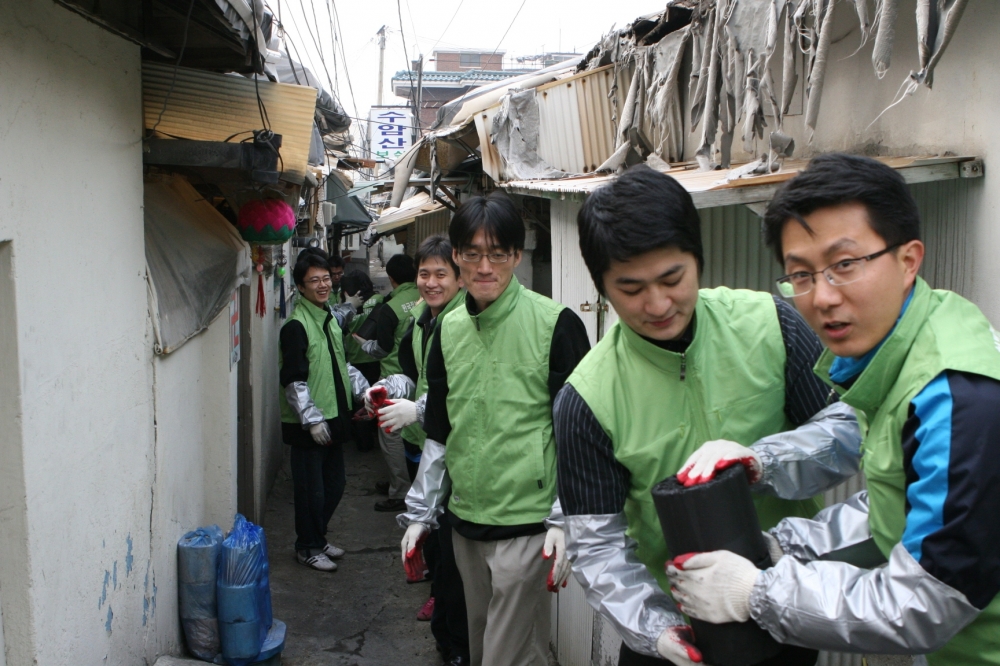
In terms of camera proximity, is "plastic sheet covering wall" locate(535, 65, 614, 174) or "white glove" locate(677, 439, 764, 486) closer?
"white glove" locate(677, 439, 764, 486)

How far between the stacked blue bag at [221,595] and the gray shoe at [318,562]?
1.90 metres

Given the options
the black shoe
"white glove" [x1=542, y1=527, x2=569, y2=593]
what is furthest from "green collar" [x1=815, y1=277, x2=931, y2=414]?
the black shoe

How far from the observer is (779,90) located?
4340 millimetres

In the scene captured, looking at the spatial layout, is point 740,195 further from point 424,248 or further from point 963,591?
point 424,248

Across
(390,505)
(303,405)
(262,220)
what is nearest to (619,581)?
(262,220)

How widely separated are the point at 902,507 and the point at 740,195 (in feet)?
4.73

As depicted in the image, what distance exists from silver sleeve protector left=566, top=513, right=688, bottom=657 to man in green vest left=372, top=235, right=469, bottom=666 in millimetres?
2109

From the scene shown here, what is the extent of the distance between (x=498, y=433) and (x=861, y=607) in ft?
7.01

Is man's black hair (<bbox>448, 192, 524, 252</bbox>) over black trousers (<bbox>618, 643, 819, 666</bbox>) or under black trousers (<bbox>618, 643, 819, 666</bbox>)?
over

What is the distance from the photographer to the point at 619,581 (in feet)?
7.22

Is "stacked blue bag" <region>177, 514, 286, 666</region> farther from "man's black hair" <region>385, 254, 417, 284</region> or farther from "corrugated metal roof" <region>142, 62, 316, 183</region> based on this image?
"man's black hair" <region>385, 254, 417, 284</region>

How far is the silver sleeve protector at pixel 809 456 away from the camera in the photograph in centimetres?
212

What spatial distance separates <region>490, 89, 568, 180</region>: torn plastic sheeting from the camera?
718cm

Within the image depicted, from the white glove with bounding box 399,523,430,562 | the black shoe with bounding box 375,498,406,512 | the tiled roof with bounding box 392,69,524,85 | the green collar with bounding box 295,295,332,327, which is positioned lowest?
the black shoe with bounding box 375,498,406,512
